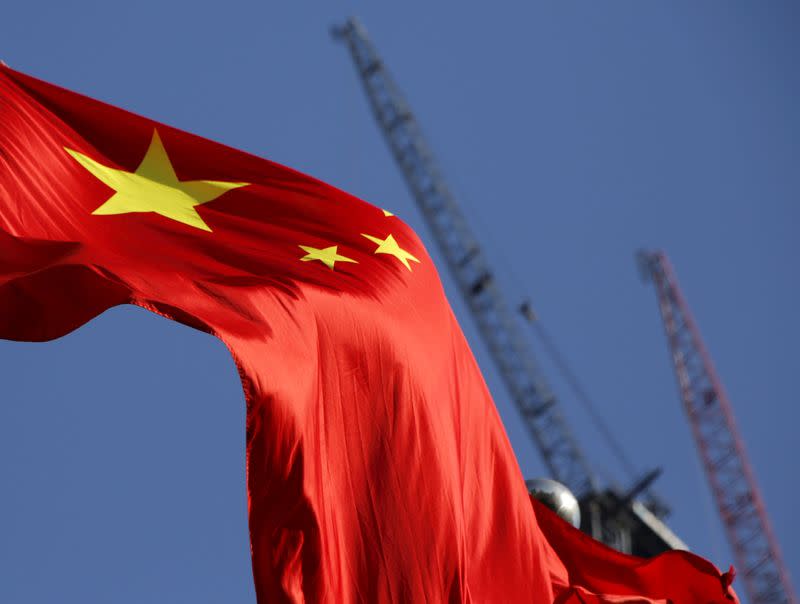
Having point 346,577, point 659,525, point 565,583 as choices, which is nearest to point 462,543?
point 346,577

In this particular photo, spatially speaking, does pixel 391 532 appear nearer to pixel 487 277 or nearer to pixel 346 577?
pixel 346 577

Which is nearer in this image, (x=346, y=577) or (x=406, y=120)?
(x=346, y=577)

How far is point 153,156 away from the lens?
17891mm

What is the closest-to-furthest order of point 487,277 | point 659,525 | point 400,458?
point 400,458 < point 659,525 < point 487,277

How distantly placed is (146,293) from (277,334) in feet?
3.99

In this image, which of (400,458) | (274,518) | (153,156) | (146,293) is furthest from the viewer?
(153,156)

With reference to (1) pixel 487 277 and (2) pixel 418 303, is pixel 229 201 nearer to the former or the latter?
(2) pixel 418 303

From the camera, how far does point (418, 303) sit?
1886cm

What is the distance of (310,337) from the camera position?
1593cm

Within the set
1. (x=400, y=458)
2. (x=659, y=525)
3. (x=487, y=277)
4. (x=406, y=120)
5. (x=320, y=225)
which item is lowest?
(x=400, y=458)

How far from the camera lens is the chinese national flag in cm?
1439

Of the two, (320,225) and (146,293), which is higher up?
(320,225)

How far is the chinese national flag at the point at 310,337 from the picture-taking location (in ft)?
47.2

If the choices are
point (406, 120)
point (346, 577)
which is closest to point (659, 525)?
point (406, 120)
